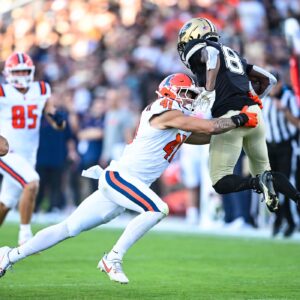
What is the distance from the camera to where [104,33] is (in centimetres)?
1941

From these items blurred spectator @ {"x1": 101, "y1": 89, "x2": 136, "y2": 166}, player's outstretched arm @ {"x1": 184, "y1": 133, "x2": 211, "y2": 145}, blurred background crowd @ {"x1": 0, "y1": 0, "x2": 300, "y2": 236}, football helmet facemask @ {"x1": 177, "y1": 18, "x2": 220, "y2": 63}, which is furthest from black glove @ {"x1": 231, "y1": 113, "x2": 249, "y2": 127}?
blurred spectator @ {"x1": 101, "y1": 89, "x2": 136, "y2": 166}

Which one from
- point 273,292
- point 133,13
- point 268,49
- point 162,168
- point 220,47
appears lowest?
point 273,292

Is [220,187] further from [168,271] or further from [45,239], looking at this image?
[45,239]

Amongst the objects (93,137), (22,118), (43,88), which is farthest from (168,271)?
(93,137)

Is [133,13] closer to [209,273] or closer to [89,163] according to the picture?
[89,163]

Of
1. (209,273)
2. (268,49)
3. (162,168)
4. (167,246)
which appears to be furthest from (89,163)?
(162,168)

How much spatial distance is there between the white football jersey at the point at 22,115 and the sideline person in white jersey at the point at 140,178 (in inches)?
127

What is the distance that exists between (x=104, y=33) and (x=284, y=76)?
21.0 ft

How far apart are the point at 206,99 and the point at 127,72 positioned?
10330mm

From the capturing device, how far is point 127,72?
58.4 ft

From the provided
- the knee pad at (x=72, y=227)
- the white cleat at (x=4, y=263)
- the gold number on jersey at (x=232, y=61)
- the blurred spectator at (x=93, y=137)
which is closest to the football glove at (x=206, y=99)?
the gold number on jersey at (x=232, y=61)

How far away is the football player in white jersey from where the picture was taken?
1019cm

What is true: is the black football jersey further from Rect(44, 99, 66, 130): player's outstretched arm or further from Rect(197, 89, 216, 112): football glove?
Rect(44, 99, 66, 130): player's outstretched arm

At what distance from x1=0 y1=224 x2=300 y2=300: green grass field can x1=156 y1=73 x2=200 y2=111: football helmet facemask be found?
4.64ft
